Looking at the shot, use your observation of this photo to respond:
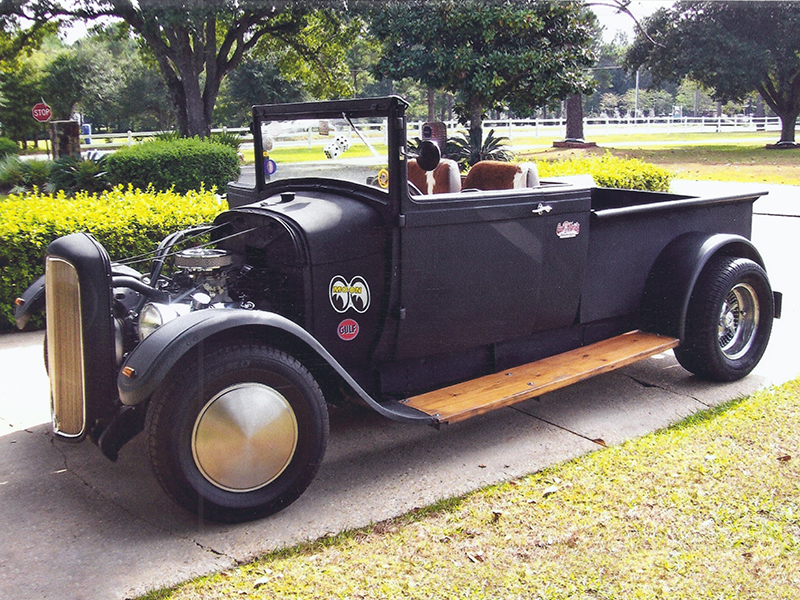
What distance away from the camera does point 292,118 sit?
4.36m

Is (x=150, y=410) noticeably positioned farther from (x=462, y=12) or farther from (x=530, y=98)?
(x=530, y=98)

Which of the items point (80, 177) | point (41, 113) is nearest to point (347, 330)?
point (80, 177)

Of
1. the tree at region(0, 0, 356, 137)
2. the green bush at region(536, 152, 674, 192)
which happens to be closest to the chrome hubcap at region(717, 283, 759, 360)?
the green bush at region(536, 152, 674, 192)

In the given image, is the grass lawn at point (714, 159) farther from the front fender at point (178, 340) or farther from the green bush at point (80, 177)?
the front fender at point (178, 340)

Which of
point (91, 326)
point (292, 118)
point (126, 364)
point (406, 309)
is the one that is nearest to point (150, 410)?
point (126, 364)

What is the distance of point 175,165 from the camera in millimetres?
13867

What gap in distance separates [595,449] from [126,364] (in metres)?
2.37

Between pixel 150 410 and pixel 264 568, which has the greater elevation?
pixel 150 410

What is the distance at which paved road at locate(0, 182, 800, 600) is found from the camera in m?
3.08

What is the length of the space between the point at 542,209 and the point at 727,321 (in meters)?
1.65

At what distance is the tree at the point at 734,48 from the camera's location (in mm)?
28266

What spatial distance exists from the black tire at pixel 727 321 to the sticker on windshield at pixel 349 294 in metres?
2.17

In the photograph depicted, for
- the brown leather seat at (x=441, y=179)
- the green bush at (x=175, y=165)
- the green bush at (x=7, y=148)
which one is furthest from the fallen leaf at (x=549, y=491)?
the green bush at (x=7, y=148)

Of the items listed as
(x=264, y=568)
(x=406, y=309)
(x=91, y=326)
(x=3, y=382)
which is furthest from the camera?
(x=3, y=382)
